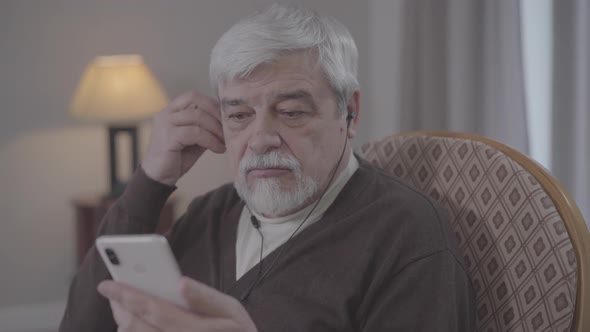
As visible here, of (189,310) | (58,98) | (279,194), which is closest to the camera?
(189,310)

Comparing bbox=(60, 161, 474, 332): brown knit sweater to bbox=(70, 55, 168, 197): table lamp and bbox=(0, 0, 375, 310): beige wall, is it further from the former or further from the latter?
bbox=(0, 0, 375, 310): beige wall

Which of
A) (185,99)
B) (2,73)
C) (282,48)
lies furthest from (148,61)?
(282,48)

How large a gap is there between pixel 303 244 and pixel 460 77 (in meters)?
1.43

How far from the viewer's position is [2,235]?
3.18 metres

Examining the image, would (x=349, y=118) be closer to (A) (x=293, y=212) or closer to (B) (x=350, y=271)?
(A) (x=293, y=212)

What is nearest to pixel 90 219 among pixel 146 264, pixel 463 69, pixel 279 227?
pixel 463 69

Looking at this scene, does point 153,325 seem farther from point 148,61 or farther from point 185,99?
point 148,61

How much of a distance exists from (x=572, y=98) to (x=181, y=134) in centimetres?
116

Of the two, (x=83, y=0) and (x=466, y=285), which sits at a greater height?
(x=83, y=0)

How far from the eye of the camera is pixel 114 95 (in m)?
2.83

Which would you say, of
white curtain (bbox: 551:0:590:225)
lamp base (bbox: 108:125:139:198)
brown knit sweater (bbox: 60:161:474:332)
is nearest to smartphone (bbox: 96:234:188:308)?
brown knit sweater (bbox: 60:161:474:332)

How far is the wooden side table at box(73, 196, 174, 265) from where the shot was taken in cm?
296

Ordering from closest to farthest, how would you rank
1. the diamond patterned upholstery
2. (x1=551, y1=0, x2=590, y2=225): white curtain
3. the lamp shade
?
the diamond patterned upholstery, (x1=551, y1=0, x2=590, y2=225): white curtain, the lamp shade

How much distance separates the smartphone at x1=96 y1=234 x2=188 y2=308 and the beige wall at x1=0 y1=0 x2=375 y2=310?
8.00ft
